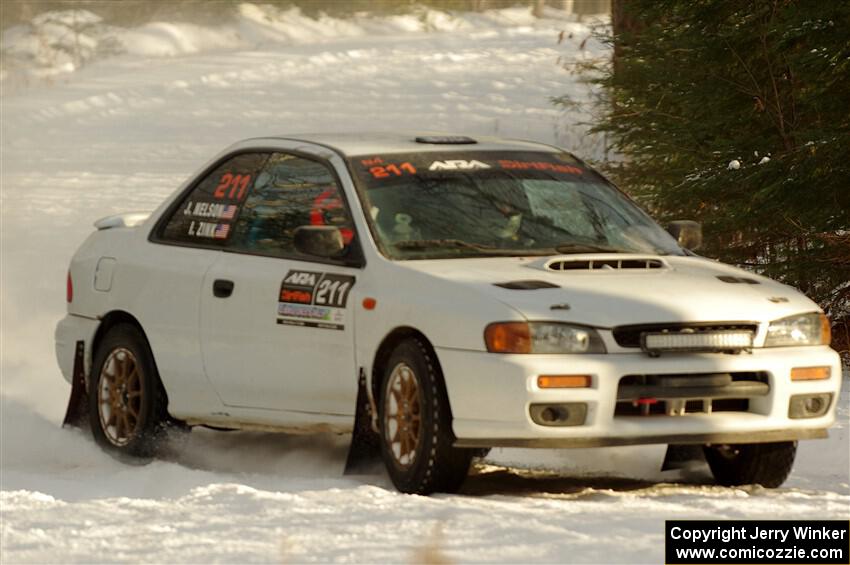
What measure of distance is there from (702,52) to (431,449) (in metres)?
6.42

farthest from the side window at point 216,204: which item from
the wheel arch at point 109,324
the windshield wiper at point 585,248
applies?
the windshield wiper at point 585,248

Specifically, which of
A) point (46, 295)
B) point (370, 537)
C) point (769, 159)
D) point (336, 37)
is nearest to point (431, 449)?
point (370, 537)

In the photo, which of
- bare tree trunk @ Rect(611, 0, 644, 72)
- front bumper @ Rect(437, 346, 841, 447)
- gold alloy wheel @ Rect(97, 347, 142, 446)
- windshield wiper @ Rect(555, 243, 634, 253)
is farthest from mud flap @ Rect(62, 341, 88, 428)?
bare tree trunk @ Rect(611, 0, 644, 72)

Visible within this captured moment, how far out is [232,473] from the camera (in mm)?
8891

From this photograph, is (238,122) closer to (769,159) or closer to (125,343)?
(769,159)

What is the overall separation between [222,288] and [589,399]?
2223 millimetres

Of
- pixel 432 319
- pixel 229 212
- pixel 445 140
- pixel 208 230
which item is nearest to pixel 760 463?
pixel 432 319

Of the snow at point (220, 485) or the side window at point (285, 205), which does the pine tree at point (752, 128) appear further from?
the side window at point (285, 205)

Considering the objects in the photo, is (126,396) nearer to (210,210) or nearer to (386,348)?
(210,210)

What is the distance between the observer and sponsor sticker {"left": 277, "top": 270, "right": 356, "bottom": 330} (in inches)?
326

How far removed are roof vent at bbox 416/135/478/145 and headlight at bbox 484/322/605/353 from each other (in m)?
1.89

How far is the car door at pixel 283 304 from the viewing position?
831 cm

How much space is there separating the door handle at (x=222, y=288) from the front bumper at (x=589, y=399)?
1637 millimetres

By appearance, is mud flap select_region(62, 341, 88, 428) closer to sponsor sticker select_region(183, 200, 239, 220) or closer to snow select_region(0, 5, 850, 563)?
snow select_region(0, 5, 850, 563)
